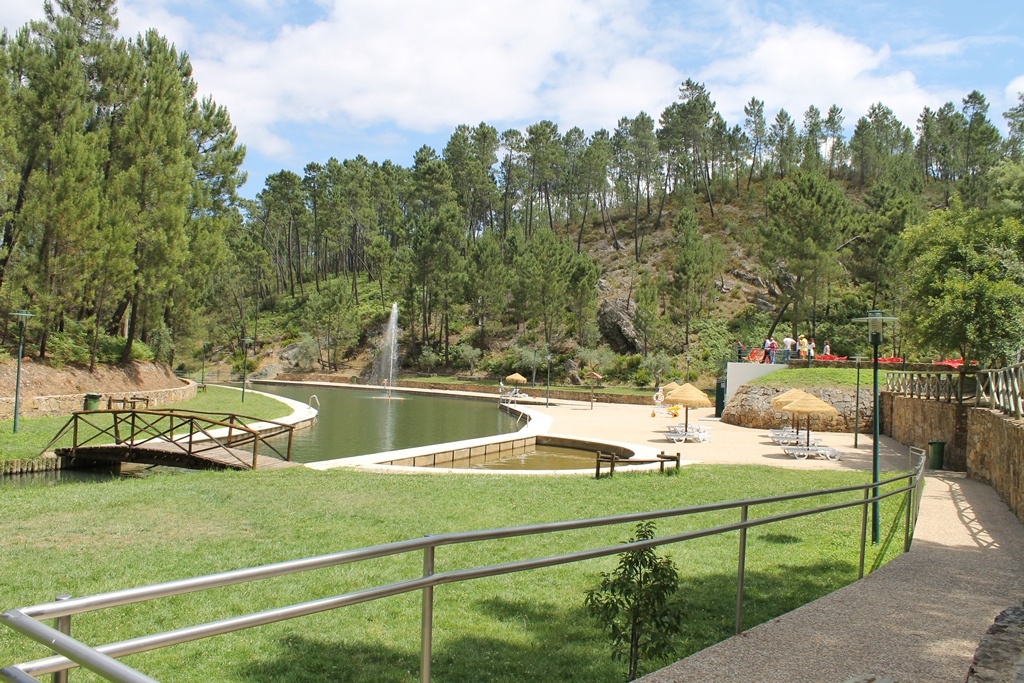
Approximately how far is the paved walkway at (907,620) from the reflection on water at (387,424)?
13.6 metres

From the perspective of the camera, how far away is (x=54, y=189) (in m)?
24.5

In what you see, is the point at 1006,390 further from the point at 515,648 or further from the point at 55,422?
the point at 55,422

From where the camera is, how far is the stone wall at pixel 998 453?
11.1 metres

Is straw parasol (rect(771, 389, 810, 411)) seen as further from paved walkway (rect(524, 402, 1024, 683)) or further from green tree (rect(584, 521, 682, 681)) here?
green tree (rect(584, 521, 682, 681))

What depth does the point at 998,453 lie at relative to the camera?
521 inches

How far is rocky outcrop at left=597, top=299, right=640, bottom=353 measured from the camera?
2026 inches

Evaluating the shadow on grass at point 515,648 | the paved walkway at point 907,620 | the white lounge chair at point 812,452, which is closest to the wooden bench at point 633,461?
the white lounge chair at point 812,452

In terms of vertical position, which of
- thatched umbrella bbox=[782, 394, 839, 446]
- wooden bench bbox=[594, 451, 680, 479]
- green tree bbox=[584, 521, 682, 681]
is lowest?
wooden bench bbox=[594, 451, 680, 479]

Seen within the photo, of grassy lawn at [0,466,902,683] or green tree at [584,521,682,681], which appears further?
grassy lawn at [0,466,902,683]

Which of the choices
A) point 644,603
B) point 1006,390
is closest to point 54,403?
point 644,603

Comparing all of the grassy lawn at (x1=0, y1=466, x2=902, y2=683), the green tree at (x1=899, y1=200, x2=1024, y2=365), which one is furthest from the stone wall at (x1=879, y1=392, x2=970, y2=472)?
the grassy lawn at (x1=0, y1=466, x2=902, y2=683)

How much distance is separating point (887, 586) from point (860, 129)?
298 ft

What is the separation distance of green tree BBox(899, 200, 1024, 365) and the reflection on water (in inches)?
557

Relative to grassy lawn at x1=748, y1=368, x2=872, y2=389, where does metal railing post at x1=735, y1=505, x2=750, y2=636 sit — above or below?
below
